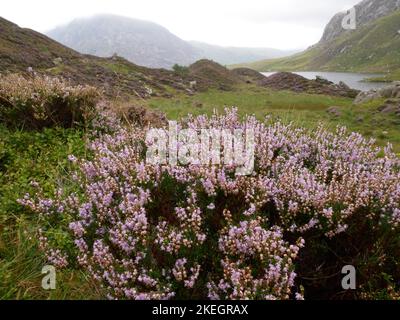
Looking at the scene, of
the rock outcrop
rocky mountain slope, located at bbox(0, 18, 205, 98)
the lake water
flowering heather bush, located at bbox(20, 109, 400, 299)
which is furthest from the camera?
the lake water

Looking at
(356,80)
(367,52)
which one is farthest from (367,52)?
(356,80)

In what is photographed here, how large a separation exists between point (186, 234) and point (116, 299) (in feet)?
2.48

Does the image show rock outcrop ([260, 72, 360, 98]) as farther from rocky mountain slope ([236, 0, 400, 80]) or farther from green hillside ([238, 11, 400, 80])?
rocky mountain slope ([236, 0, 400, 80])

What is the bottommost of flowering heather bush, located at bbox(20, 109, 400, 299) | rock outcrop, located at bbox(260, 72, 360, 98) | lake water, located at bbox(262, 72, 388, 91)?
lake water, located at bbox(262, 72, 388, 91)

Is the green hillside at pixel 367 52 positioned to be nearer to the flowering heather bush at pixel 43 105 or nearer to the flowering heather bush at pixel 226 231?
the flowering heather bush at pixel 43 105

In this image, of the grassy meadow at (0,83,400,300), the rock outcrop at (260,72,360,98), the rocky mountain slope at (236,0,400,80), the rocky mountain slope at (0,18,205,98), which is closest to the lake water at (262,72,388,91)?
the rock outcrop at (260,72,360,98)

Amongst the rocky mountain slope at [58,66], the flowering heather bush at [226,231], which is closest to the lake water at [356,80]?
the rocky mountain slope at [58,66]

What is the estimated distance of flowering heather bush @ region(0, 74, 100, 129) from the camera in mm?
7500

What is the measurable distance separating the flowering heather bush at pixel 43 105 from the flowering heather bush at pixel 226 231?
149 inches

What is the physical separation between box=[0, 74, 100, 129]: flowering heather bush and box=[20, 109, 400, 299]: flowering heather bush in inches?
149

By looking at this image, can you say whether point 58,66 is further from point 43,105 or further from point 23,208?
point 23,208

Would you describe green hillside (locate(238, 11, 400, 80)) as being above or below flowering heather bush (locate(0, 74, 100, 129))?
above

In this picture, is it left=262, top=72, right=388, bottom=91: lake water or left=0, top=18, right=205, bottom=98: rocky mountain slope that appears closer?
left=0, top=18, right=205, bottom=98: rocky mountain slope
